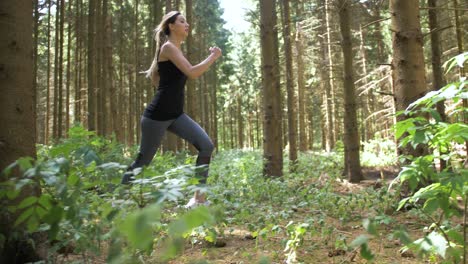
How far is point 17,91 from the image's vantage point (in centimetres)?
269

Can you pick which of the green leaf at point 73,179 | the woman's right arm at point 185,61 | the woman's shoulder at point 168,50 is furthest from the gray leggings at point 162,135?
→ the green leaf at point 73,179

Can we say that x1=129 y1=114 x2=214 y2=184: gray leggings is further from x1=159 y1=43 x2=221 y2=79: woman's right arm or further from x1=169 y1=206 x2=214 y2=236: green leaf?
x1=169 y1=206 x2=214 y2=236: green leaf

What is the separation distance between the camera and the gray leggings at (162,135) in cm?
403

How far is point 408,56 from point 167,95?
2.95m

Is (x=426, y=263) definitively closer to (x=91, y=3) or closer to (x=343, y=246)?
(x=343, y=246)

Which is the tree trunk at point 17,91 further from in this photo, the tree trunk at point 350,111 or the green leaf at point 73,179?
the tree trunk at point 350,111

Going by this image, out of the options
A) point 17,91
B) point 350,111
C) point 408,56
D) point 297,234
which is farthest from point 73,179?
point 350,111

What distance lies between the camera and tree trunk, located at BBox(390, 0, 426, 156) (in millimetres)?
4531

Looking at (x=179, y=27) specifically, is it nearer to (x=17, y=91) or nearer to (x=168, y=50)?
(x=168, y=50)

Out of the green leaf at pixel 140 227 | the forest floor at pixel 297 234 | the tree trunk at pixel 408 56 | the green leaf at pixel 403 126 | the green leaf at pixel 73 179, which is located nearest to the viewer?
the green leaf at pixel 140 227

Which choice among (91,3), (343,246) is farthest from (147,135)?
(91,3)

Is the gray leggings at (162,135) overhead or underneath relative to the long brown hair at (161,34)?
underneath

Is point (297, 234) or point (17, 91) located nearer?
point (17, 91)

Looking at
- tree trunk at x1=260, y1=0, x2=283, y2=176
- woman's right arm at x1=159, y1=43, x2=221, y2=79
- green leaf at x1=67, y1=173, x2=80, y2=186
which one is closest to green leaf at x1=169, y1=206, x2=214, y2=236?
green leaf at x1=67, y1=173, x2=80, y2=186
